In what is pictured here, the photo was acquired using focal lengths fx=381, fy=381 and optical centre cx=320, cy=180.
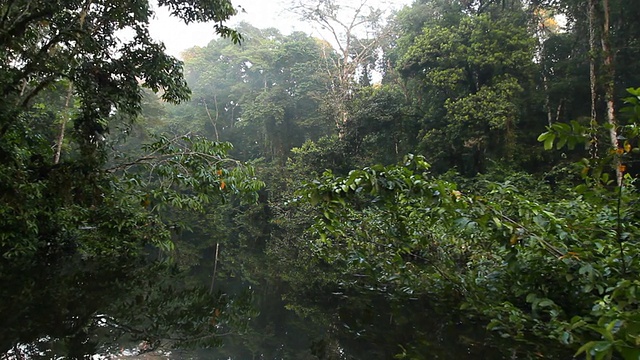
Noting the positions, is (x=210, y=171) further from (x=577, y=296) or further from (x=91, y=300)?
(x=577, y=296)

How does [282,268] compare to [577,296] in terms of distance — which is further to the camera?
[282,268]

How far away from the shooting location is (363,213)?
6.43m

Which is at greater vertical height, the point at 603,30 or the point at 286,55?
the point at 286,55

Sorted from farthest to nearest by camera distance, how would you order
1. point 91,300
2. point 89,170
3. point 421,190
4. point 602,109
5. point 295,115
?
point 295,115 → point 602,109 → point 89,170 → point 91,300 → point 421,190

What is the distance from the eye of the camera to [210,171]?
525 cm

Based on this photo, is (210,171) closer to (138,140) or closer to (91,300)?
(91,300)

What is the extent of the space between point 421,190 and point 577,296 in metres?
1.54

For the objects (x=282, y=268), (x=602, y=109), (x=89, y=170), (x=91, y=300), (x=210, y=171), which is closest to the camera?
(x=91, y=300)

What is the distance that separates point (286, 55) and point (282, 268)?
52.4ft

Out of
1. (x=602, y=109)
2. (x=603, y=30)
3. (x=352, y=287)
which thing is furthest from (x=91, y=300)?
(x=602, y=109)

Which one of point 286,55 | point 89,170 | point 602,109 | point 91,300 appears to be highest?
point 286,55

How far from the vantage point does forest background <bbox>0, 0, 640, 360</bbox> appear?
2365mm

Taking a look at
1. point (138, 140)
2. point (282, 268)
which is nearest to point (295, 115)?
point (138, 140)

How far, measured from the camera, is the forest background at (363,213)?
2.37 metres
